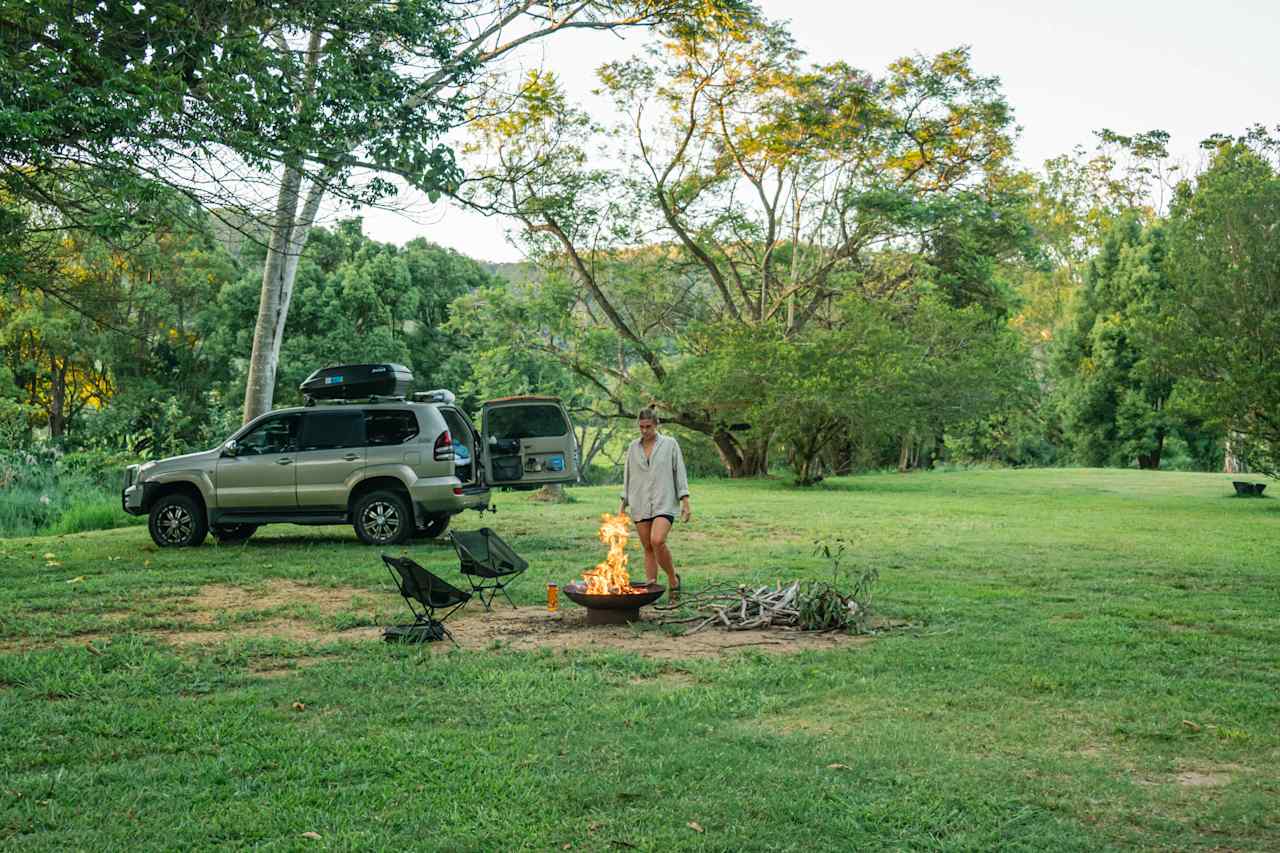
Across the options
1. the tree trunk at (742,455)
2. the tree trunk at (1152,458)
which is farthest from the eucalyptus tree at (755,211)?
the tree trunk at (1152,458)

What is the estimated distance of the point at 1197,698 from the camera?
6254 mm

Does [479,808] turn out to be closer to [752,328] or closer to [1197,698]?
[1197,698]

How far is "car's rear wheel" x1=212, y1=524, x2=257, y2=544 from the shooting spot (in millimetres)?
14376

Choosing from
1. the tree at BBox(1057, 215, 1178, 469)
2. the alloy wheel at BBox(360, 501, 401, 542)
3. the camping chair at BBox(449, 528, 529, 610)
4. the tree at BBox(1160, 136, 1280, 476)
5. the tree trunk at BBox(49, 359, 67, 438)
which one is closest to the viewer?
the camping chair at BBox(449, 528, 529, 610)

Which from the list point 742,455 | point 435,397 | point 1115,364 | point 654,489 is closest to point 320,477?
point 435,397

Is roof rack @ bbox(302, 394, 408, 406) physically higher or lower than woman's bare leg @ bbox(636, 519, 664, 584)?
higher

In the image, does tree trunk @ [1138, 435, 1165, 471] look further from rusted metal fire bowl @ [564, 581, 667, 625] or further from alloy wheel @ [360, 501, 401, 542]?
rusted metal fire bowl @ [564, 581, 667, 625]

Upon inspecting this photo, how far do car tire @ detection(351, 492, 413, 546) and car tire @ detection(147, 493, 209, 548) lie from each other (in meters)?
1.99

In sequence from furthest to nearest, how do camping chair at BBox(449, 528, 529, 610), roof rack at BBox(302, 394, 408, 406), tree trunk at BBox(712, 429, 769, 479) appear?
tree trunk at BBox(712, 429, 769, 479)
roof rack at BBox(302, 394, 408, 406)
camping chair at BBox(449, 528, 529, 610)

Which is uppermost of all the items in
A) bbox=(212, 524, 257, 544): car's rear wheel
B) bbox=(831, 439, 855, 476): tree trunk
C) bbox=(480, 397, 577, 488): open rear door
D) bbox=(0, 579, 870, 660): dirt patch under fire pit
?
bbox=(480, 397, 577, 488): open rear door

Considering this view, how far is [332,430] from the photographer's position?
13.7 meters

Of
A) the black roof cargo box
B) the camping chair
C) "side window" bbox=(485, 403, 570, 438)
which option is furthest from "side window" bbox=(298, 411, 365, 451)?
the camping chair

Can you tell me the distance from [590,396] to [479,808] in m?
32.1

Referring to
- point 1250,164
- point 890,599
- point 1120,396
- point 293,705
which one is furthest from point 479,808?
point 1120,396
